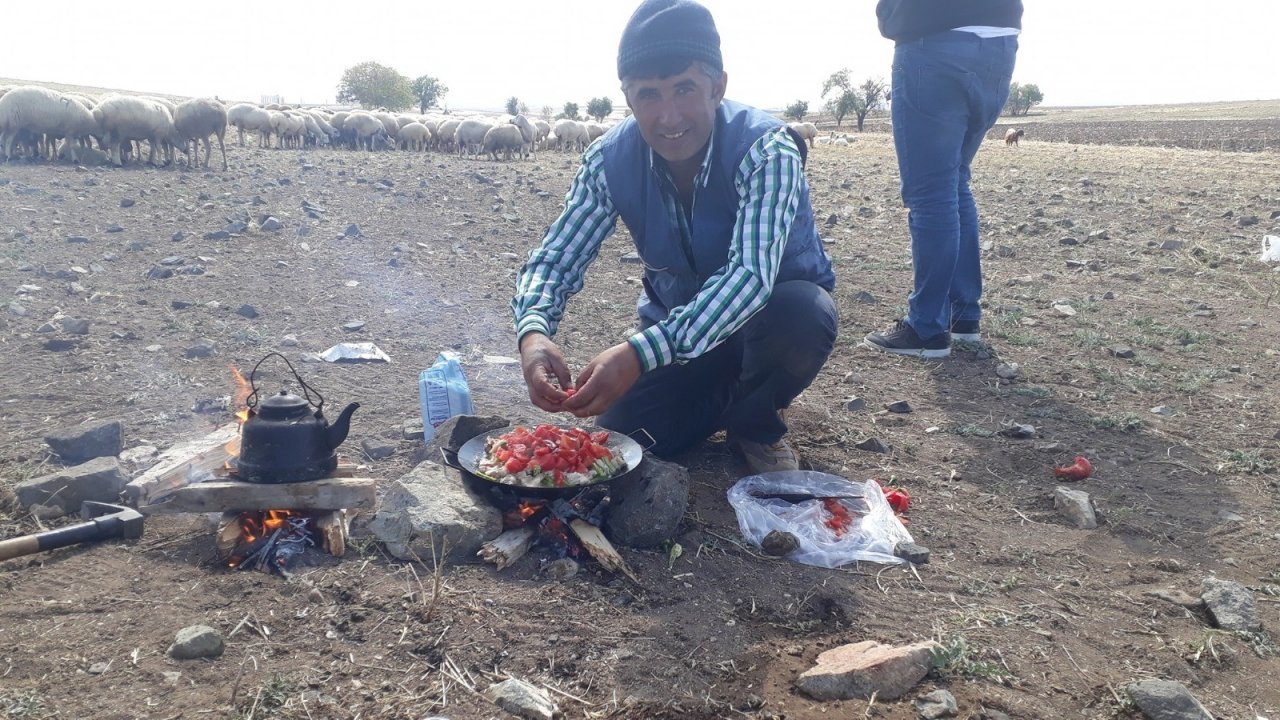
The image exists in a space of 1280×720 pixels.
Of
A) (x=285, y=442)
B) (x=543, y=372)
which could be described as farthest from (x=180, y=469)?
(x=543, y=372)

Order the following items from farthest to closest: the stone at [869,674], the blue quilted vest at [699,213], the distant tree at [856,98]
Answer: the distant tree at [856,98], the blue quilted vest at [699,213], the stone at [869,674]

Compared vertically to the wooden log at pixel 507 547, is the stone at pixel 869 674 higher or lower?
lower

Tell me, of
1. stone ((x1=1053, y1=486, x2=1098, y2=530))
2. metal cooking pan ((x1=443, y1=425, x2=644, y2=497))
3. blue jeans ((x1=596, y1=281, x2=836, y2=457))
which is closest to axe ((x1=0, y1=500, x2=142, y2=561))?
metal cooking pan ((x1=443, y1=425, x2=644, y2=497))

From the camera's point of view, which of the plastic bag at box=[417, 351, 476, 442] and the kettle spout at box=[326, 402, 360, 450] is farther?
the plastic bag at box=[417, 351, 476, 442]

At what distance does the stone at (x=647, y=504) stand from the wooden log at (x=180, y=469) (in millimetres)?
1416

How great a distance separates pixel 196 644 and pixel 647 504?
141 cm

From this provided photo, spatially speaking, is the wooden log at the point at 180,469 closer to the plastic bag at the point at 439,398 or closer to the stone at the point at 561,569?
the plastic bag at the point at 439,398

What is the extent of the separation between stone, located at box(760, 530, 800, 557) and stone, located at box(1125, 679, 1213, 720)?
42.8 inches

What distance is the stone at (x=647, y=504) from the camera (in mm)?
2988

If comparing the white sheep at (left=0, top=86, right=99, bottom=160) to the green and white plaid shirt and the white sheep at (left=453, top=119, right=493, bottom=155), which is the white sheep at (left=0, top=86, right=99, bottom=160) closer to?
the green and white plaid shirt

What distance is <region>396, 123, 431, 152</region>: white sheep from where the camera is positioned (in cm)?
3647

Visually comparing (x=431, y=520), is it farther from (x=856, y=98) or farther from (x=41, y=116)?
(x=856, y=98)

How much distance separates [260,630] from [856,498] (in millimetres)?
2074

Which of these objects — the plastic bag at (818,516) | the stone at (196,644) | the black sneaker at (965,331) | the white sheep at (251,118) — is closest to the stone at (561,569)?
the plastic bag at (818,516)
